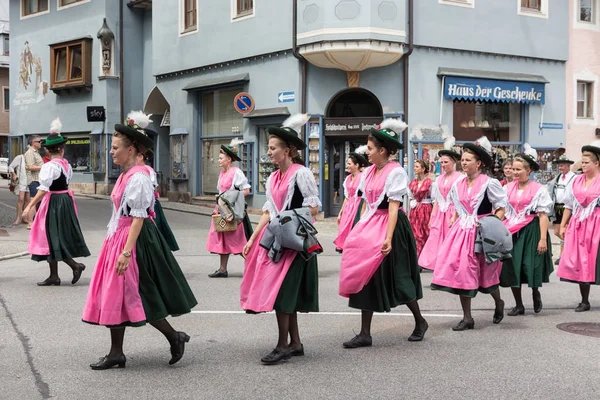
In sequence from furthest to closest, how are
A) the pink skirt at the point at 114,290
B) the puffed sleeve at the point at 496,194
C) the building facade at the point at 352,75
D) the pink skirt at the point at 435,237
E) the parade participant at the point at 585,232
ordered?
1. the building facade at the point at 352,75
2. the pink skirt at the point at 435,237
3. the parade participant at the point at 585,232
4. the puffed sleeve at the point at 496,194
5. the pink skirt at the point at 114,290

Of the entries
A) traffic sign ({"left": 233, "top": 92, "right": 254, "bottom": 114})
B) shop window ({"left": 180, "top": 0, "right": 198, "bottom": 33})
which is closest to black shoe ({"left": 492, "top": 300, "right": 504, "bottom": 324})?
traffic sign ({"left": 233, "top": 92, "right": 254, "bottom": 114})

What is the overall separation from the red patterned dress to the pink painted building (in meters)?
12.9

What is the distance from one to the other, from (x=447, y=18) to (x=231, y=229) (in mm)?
12122

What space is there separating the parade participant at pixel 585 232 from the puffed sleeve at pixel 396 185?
319 cm

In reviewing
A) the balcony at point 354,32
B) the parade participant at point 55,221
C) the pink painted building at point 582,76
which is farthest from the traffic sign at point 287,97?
the parade participant at point 55,221

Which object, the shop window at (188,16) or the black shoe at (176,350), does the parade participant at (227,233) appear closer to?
the black shoe at (176,350)

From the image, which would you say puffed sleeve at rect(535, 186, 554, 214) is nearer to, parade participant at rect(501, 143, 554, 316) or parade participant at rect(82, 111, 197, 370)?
parade participant at rect(501, 143, 554, 316)

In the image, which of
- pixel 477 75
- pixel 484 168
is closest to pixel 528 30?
pixel 477 75

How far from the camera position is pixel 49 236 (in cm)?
967

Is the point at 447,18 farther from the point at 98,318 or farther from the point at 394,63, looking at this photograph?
the point at 98,318

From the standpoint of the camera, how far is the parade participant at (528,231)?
27.1 ft

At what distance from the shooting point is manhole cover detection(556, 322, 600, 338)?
23.8 ft

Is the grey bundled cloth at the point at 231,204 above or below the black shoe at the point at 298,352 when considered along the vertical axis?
above

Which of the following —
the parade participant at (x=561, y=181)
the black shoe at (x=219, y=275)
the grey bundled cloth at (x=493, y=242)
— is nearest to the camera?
the grey bundled cloth at (x=493, y=242)
